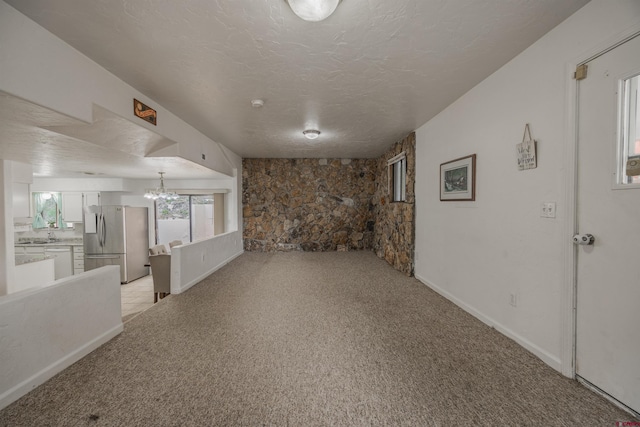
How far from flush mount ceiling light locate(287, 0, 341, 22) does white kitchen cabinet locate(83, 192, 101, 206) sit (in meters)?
7.41

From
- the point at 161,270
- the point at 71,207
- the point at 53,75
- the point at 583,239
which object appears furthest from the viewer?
the point at 71,207

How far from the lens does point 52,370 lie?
1.65 metres

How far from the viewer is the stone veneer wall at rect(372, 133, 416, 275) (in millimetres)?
3992

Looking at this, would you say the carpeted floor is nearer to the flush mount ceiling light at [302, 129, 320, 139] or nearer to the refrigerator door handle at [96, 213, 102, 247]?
the flush mount ceiling light at [302, 129, 320, 139]

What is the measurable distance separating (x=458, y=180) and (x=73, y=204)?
8.39m

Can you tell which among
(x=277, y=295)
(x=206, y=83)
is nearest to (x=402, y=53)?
(x=206, y=83)

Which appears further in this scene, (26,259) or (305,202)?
(305,202)

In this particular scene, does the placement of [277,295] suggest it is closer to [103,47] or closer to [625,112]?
[103,47]

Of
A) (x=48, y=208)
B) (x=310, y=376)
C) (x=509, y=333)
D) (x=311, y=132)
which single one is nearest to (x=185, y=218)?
(x=48, y=208)

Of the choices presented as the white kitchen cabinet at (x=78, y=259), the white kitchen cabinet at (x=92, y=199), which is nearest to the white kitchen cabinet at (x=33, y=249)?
the white kitchen cabinet at (x=78, y=259)

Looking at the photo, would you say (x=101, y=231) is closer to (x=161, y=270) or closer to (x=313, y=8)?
(x=161, y=270)

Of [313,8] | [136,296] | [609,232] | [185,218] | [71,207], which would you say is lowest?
[136,296]

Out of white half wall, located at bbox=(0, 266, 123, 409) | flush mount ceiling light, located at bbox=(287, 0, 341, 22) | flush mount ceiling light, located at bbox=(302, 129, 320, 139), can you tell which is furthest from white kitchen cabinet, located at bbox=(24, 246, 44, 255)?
flush mount ceiling light, located at bbox=(287, 0, 341, 22)

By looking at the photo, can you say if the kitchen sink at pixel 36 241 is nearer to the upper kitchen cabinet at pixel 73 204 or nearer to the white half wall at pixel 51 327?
the upper kitchen cabinet at pixel 73 204
